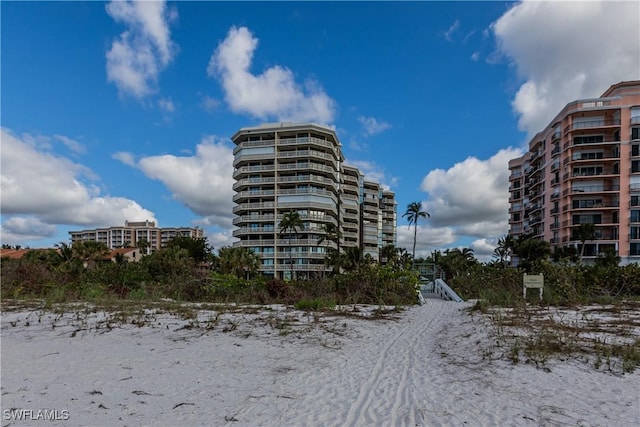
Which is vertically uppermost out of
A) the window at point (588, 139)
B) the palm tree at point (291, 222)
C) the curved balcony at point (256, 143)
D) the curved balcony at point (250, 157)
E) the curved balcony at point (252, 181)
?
the curved balcony at point (256, 143)

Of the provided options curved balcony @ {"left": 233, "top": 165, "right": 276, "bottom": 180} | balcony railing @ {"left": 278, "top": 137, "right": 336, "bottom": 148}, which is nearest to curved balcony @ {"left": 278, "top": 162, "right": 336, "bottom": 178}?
curved balcony @ {"left": 233, "top": 165, "right": 276, "bottom": 180}

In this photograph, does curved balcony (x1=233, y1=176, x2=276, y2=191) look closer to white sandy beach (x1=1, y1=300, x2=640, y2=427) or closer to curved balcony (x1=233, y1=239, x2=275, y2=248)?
curved balcony (x1=233, y1=239, x2=275, y2=248)

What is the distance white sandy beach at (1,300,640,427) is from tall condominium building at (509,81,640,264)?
51.4m

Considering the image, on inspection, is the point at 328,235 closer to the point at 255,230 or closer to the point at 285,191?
the point at 285,191

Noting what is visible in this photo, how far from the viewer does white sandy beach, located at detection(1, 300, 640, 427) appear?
4379 mm

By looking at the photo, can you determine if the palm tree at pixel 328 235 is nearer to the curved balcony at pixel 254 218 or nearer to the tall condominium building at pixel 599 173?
the curved balcony at pixel 254 218

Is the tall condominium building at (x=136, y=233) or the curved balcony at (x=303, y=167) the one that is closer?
the curved balcony at (x=303, y=167)

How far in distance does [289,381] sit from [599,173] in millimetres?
61204

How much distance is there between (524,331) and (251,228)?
52334 millimetres

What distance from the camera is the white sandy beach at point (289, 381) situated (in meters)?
4.38

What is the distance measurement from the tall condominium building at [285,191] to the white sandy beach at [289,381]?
4652 centimetres

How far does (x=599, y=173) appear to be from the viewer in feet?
164

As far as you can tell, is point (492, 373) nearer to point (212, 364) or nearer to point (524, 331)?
point (524, 331)

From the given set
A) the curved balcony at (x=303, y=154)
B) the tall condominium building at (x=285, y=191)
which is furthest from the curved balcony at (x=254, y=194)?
the curved balcony at (x=303, y=154)
